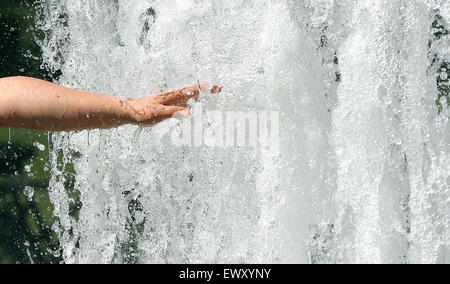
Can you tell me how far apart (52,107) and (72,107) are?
0.14 ft

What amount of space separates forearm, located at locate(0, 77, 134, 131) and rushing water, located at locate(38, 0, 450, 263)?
0.69ft

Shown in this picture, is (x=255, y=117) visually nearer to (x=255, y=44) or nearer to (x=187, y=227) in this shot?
(x=255, y=44)

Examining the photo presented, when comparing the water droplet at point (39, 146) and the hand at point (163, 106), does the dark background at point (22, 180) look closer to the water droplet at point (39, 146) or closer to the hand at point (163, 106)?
the water droplet at point (39, 146)

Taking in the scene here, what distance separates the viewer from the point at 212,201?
1389 millimetres

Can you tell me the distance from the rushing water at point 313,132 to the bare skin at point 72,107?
9 cm

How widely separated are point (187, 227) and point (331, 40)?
0.59 meters

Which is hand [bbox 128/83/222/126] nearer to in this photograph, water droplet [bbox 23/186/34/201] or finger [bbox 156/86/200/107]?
finger [bbox 156/86/200/107]

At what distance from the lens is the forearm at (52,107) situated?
1.23m

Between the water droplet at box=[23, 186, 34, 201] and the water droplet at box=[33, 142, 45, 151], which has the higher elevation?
the water droplet at box=[33, 142, 45, 151]

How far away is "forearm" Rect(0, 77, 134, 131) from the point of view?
123cm

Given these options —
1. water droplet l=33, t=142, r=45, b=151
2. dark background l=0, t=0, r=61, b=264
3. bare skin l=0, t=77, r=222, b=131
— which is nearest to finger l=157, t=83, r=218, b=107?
bare skin l=0, t=77, r=222, b=131

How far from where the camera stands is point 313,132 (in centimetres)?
129

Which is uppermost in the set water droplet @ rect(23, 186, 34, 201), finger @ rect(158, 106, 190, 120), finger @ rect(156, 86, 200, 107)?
finger @ rect(156, 86, 200, 107)
